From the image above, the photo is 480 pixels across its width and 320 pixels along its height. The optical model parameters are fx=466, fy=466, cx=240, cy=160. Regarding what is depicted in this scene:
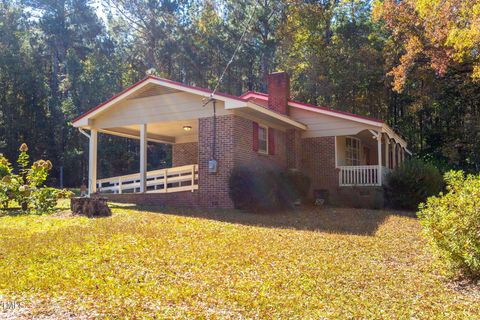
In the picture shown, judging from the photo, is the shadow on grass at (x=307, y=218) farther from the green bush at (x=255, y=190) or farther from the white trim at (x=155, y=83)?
the white trim at (x=155, y=83)

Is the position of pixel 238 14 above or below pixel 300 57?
above

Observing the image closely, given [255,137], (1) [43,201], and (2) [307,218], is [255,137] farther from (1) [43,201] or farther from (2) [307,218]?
(1) [43,201]

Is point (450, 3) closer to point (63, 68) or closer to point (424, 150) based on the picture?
point (424, 150)

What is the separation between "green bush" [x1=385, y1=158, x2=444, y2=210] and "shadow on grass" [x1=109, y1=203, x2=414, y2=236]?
1769 mm

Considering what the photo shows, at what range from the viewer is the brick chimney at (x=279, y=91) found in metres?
18.5

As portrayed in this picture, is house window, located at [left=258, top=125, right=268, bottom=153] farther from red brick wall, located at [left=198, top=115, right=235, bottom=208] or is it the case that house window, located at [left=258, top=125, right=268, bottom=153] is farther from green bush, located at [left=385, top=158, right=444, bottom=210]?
green bush, located at [left=385, top=158, right=444, bottom=210]

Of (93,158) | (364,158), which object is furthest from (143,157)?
(364,158)

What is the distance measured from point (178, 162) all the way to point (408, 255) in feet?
46.8

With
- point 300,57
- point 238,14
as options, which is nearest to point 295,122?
point 300,57

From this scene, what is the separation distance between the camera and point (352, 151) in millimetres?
20969

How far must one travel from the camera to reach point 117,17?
39906 mm

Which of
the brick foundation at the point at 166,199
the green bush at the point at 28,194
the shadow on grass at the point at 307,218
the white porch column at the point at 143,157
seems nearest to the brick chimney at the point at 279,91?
the shadow on grass at the point at 307,218

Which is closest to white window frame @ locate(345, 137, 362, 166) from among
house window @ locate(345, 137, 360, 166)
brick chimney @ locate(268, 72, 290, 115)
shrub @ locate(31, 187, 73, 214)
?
house window @ locate(345, 137, 360, 166)

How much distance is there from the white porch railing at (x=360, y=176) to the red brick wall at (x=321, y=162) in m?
0.31
